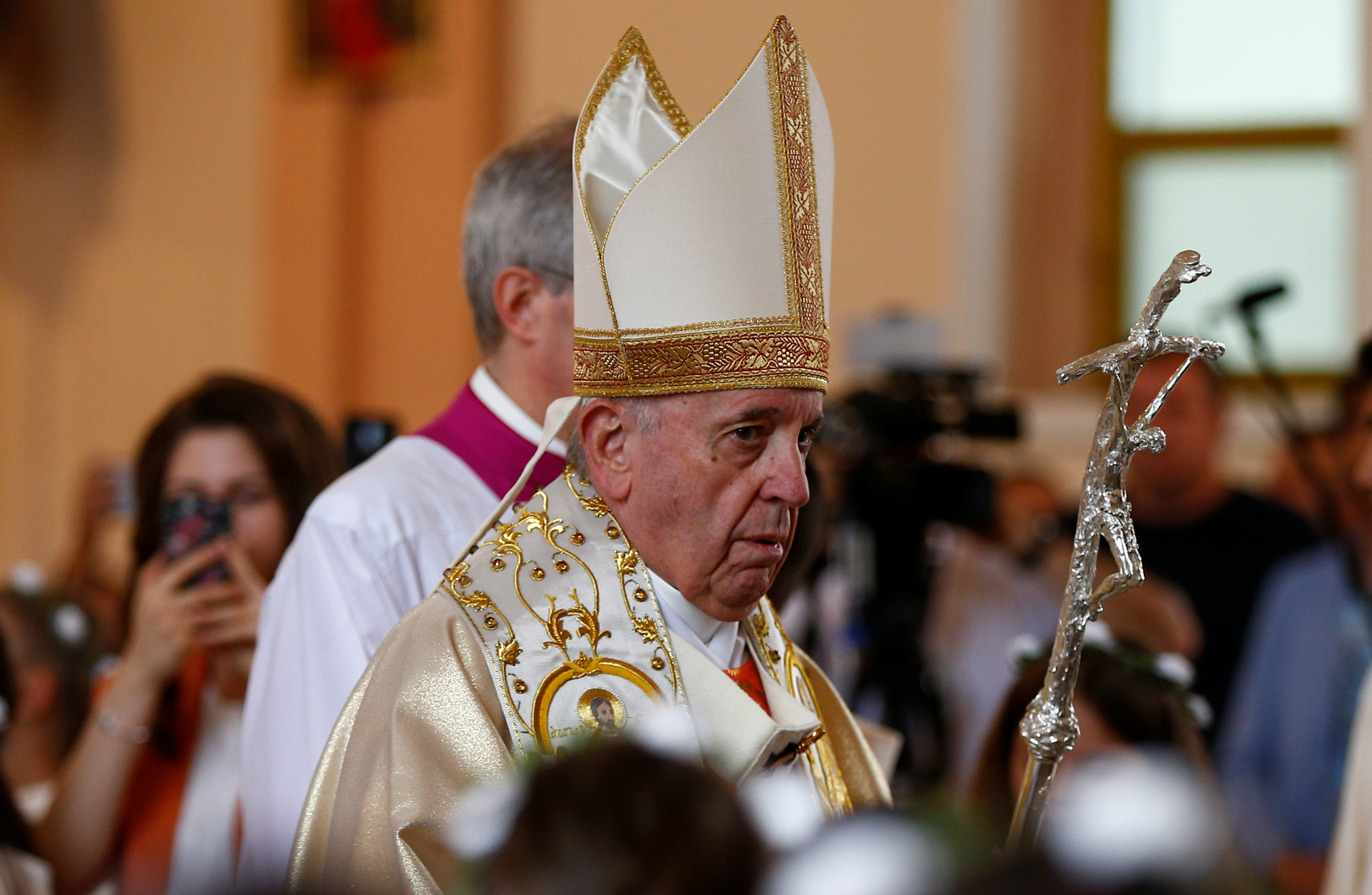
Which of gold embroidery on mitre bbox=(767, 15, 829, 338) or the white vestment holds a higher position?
gold embroidery on mitre bbox=(767, 15, 829, 338)

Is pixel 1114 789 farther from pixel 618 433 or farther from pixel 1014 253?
pixel 1014 253

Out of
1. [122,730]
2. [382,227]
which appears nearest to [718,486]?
[122,730]

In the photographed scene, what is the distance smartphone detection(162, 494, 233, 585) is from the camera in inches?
109

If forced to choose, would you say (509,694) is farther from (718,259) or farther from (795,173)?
(795,173)

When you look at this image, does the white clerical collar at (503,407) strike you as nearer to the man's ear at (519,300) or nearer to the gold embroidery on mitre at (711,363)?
the man's ear at (519,300)

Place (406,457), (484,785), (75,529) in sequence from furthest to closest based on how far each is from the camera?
(75,529)
(406,457)
(484,785)

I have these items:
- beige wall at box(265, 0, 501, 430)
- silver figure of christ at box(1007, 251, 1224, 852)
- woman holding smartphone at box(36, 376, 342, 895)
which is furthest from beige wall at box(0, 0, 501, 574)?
silver figure of christ at box(1007, 251, 1224, 852)

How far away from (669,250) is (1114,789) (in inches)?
38.4

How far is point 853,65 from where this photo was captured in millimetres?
6473

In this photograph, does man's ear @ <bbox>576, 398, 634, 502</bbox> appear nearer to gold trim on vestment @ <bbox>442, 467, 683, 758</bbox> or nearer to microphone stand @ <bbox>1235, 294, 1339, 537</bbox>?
gold trim on vestment @ <bbox>442, 467, 683, 758</bbox>

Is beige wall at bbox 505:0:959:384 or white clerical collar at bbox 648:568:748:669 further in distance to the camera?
beige wall at bbox 505:0:959:384

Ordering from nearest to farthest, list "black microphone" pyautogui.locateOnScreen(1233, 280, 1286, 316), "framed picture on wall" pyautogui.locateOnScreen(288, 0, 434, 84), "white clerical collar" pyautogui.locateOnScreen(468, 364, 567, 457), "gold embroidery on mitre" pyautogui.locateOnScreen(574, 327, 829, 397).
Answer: "gold embroidery on mitre" pyautogui.locateOnScreen(574, 327, 829, 397), "white clerical collar" pyautogui.locateOnScreen(468, 364, 567, 457), "black microphone" pyautogui.locateOnScreen(1233, 280, 1286, 316), "framed picture on wall" pyautogui.locateOnScreen(288, 0, 434, 84)

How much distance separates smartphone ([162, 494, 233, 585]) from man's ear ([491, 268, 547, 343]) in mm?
846

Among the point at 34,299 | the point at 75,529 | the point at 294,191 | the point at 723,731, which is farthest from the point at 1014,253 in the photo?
the point at 723,731
